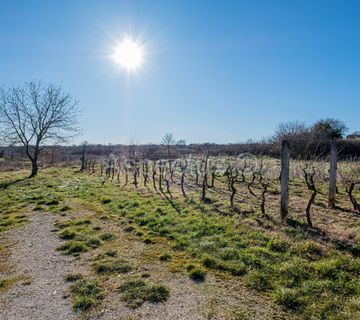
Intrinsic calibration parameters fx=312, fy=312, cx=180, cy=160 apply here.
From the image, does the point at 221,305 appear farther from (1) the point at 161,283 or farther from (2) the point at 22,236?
(2) the point at 22,236

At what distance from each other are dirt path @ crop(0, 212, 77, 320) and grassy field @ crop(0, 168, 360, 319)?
0.67 ft

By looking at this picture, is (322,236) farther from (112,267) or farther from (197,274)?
(112,267)

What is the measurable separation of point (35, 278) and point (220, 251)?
10.6ft

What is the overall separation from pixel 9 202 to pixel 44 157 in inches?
1338

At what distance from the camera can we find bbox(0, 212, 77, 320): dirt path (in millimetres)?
4035

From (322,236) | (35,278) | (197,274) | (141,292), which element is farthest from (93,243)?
(322,236)

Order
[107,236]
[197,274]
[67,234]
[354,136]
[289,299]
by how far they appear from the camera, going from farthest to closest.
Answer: [354,136], [67,234], [107,236], [197,274], [289,299]

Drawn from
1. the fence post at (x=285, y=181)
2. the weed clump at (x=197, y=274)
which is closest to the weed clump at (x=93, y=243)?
the weed clump at (x=197, y=274)

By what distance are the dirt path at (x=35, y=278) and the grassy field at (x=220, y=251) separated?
204mm

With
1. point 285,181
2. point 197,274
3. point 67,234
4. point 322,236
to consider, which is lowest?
point 67,234

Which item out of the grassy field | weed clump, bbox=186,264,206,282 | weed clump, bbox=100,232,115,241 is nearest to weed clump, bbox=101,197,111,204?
the grassy field

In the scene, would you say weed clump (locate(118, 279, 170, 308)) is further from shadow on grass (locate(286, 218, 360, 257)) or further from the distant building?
the distant building

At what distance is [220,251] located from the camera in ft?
19.2

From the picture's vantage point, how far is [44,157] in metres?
44.0
